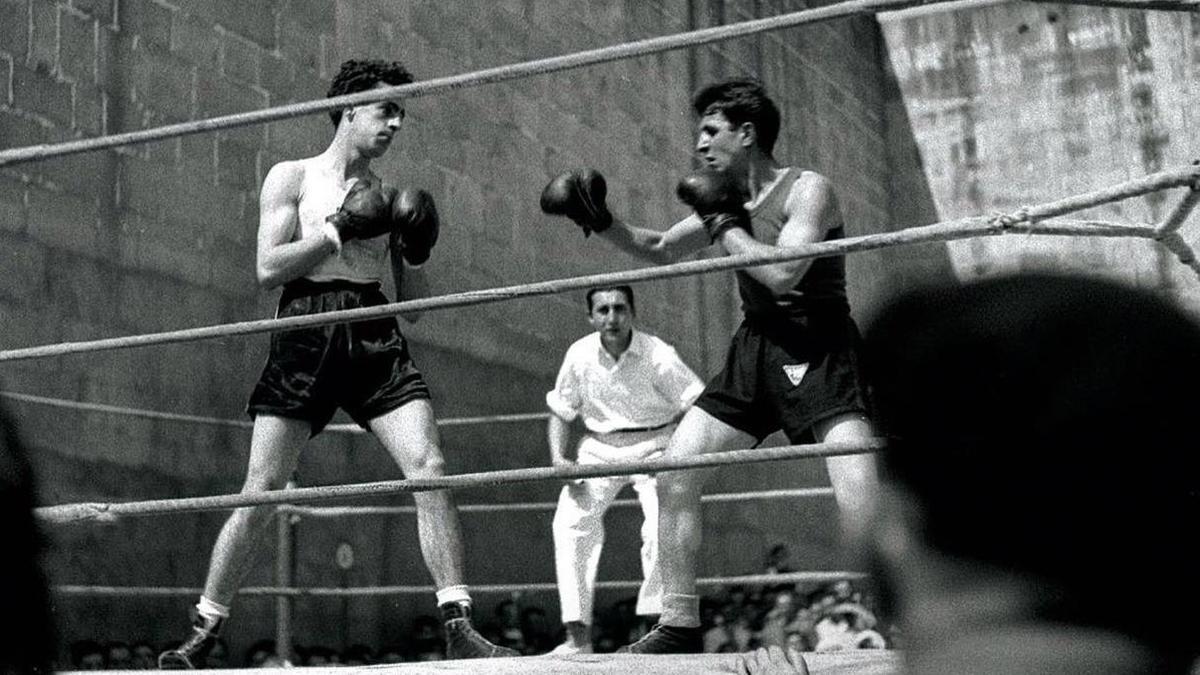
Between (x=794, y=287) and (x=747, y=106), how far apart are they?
0.46m

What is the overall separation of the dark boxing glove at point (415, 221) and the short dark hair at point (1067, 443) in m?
2.84

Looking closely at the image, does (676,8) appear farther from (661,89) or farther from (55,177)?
(55,177)

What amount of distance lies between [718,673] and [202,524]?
377cm

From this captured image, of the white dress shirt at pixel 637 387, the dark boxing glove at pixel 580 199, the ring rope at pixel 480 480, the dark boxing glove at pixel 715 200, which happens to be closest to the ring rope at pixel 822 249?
the ring rope at pixel 480 480

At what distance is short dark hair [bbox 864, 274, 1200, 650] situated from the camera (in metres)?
0.75

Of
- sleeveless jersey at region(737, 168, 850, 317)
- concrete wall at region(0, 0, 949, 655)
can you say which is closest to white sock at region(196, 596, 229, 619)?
concrete wall at region(0, 0, 949, 655)

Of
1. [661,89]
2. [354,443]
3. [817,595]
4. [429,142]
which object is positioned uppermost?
[661,89]

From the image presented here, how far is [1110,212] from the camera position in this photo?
38.3 feet

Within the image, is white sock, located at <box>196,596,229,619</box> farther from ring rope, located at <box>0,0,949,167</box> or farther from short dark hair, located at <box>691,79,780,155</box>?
short dark hair, located at <box>691,79,780,155</box>

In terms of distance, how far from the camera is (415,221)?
3.56 meters

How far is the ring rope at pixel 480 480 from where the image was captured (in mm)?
2299

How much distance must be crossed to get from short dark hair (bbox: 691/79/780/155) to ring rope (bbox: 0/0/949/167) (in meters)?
0.79

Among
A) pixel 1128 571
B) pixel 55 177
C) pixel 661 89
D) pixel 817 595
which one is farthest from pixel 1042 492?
pixel 661 89

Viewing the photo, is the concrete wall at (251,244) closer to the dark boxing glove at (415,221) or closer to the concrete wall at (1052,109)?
the dark boxing glove at (415,221)
